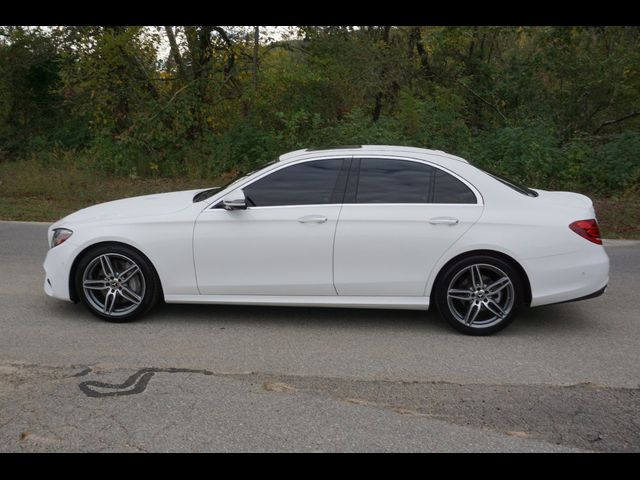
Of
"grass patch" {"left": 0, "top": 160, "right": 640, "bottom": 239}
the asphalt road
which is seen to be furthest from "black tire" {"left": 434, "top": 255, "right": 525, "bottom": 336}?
"grass patch" {"left": 0, "top": 160, "right": 640, "bottom": 239}

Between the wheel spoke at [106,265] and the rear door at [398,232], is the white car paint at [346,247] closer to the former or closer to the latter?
the rear door at [398,232]

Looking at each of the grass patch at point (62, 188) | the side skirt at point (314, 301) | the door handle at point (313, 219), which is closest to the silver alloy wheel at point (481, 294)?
the side skirt at point (314, 301)

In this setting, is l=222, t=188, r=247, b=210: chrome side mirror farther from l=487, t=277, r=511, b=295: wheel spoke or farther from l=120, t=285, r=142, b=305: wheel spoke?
l=487, t=277, r=511, b=295: wheel spoke

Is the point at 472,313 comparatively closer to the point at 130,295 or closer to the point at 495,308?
the point at 495,308

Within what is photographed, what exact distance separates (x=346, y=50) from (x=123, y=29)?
557 cm

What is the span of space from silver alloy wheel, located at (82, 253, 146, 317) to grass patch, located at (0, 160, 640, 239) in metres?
6.58

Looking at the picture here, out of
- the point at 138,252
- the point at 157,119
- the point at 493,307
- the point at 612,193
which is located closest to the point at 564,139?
the point at 612,193

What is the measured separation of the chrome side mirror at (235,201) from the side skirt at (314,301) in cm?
78

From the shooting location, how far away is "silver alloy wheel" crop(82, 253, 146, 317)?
20.5 feet

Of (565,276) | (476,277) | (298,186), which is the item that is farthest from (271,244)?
(565,276)


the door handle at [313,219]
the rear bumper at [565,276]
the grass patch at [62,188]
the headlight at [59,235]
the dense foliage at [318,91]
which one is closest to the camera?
the rear bumper at [565,276]

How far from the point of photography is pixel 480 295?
6055 mm

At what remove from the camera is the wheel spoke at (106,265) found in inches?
245

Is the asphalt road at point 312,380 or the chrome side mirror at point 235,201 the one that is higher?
the chrome side mirror at point 235,201
